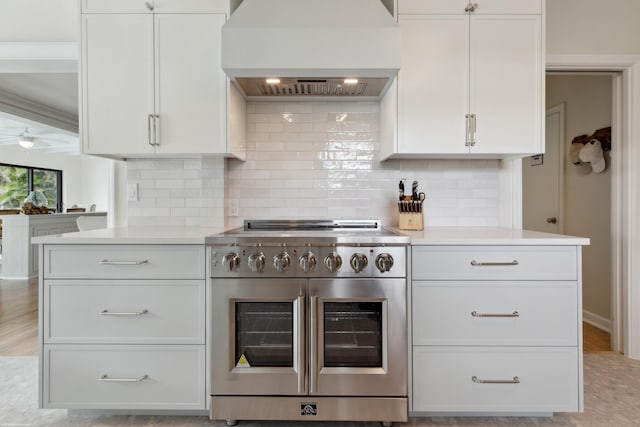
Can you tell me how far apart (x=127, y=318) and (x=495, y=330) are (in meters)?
1.84

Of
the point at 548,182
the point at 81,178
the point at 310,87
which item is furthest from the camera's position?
the point at 81,178

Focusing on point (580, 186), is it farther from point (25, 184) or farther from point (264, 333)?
point (25, 184)

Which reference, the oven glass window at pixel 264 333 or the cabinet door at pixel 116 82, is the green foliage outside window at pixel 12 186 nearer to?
the cabinet door at pixel 116 82

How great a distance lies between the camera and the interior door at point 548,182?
364cm

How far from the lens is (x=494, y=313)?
176 centimetres

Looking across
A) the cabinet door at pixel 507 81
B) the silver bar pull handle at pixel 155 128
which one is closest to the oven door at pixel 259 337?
the silver bar pull handle at pixel 155 128

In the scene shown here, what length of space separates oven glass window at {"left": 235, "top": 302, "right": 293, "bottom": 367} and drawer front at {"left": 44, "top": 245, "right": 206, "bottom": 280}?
11.8 inches

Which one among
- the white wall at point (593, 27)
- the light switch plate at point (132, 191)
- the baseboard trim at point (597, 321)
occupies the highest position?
the white wall at point (593, 27)

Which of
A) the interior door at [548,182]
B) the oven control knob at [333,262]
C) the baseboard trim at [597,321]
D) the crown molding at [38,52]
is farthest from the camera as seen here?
the interior door at [548,182]

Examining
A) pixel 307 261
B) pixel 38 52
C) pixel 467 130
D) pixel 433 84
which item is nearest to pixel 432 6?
pixel 433 84

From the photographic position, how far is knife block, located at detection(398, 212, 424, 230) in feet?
7.29

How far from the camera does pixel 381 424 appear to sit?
Answer: 1.80m

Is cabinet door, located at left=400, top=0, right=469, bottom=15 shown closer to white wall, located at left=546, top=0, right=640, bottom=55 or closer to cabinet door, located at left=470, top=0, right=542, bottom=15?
cabinet door, located at left=470, top=0, right=542, bottom=15

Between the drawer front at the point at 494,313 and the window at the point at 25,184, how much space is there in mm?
10574
